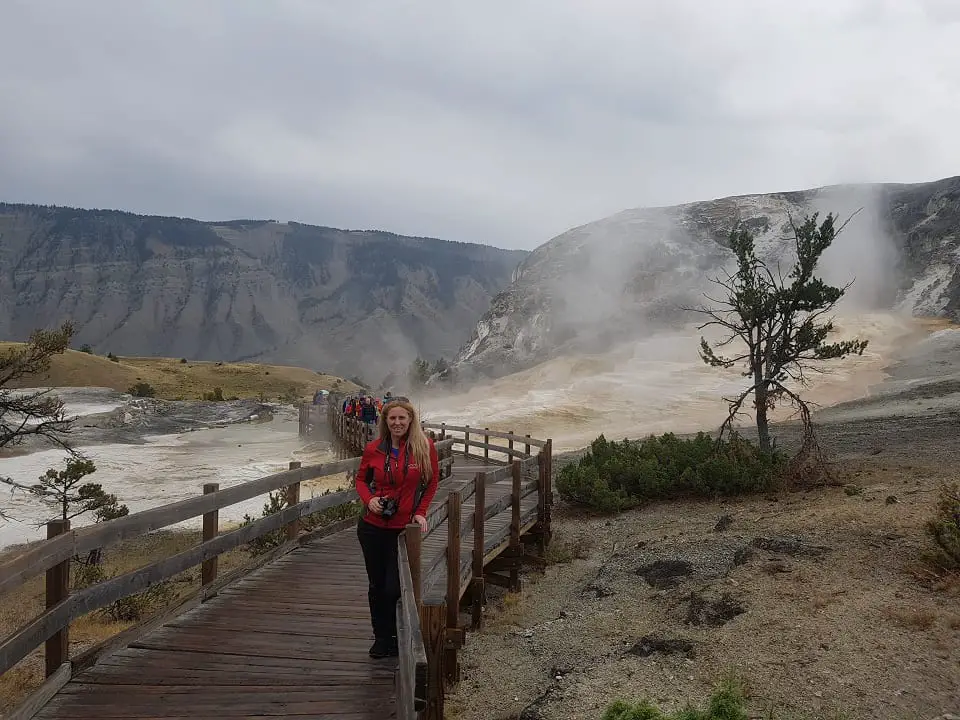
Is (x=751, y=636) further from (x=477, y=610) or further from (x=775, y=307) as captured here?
(x=775, y=307)

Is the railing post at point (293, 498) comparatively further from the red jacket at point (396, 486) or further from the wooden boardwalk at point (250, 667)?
the red jacket at point (396, 486)

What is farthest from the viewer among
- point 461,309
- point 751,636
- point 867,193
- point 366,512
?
point 461,309

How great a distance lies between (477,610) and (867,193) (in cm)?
7339

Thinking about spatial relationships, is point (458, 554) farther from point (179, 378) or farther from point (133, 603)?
point (179, 378)

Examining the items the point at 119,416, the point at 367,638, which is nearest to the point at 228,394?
the point at 119,416

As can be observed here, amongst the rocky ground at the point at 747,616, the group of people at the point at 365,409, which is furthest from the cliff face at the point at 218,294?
the rocky ground at the point at 747,616

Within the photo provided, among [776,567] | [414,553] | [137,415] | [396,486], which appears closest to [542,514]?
[776,567]

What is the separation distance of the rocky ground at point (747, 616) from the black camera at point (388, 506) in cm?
269

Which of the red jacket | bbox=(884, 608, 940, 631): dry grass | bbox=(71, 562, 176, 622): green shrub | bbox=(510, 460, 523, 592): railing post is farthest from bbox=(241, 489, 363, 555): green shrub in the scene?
bbox=(884, 608, 940, 631): dry grass

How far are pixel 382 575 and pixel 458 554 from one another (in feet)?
6.26

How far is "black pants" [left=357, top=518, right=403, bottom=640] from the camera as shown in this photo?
4.62 meters

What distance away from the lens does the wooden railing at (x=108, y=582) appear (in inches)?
128

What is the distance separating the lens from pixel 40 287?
154750 millimetres

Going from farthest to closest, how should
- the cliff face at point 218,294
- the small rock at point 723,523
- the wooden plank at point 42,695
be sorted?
the cliff face at point 218,294 < the small rock at point 723,523 < the wooden plank at point 42,695
